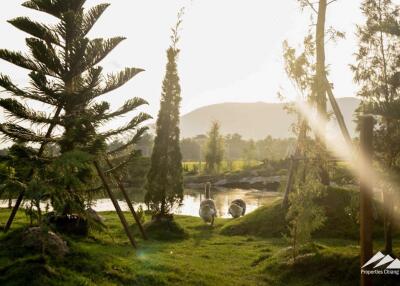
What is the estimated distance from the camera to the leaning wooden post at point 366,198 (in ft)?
29.8

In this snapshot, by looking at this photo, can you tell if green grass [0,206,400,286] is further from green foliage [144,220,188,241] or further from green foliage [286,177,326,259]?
green foliage [144,220,188,241]

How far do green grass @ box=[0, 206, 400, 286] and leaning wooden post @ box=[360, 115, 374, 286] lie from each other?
107 inches

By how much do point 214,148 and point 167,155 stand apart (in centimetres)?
5777

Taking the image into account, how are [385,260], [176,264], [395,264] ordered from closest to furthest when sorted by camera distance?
[395,264], [385,260], [176,264]

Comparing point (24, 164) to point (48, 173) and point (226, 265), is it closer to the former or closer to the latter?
point (48, 173)

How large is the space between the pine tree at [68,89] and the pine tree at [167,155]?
22.5 feet

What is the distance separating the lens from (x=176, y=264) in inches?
512

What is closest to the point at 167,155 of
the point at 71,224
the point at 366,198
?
the point at 71,224

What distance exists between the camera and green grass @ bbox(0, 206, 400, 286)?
396 inches

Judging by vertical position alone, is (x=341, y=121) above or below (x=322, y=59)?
below

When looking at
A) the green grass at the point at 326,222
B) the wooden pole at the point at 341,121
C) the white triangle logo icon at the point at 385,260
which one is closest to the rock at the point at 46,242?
the white triangle logo icon at the point at 385,260

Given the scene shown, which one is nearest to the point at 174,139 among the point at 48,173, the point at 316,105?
the point at 316,105

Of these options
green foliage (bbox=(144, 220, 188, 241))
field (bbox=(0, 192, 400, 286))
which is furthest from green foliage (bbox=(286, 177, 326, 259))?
green foliage (bbox=(144, 220, 188, 241))

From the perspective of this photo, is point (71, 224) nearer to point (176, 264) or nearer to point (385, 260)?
point (176, 264)
